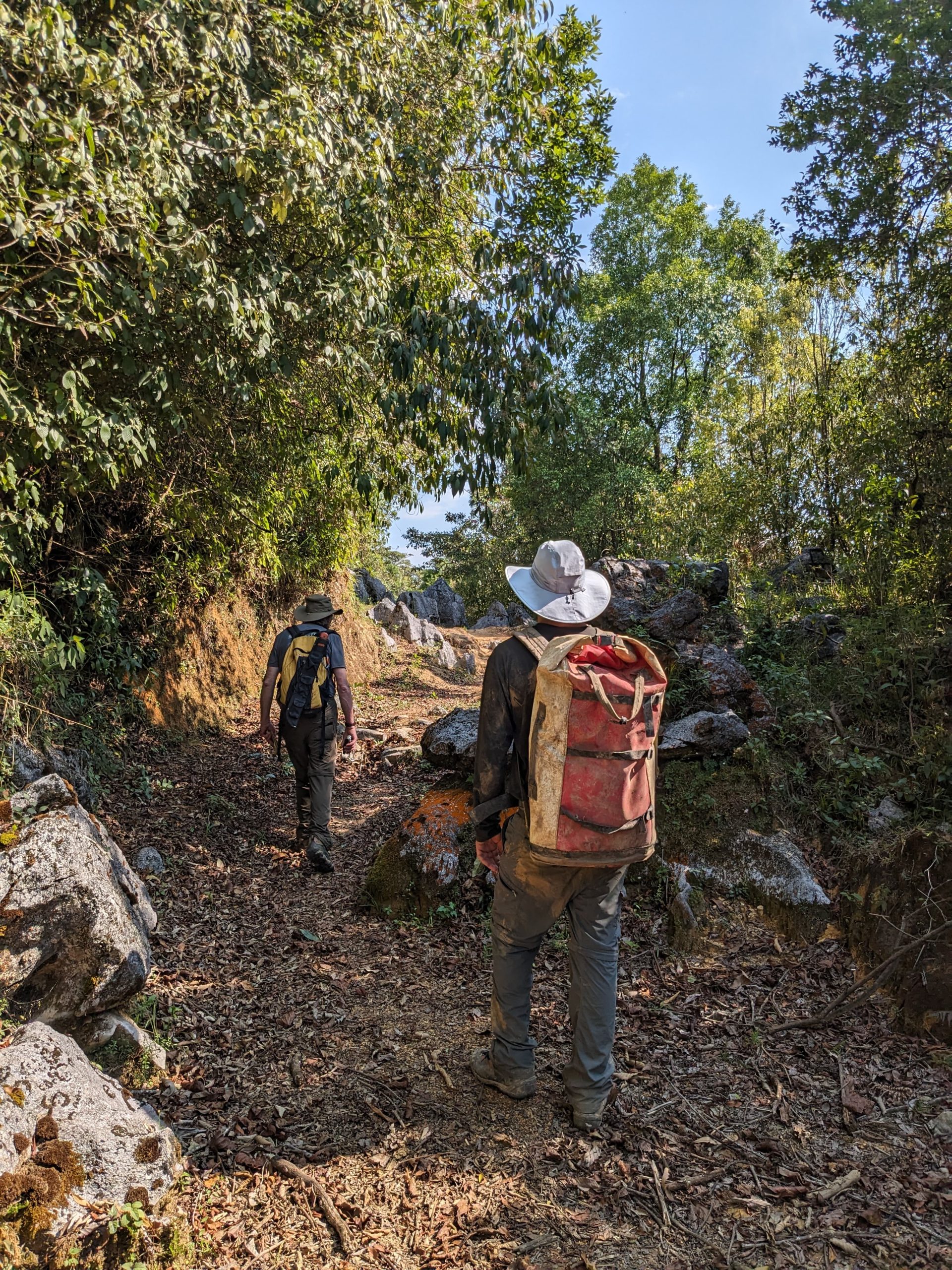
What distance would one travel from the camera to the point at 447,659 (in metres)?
16.3

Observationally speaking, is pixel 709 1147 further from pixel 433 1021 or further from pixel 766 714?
pixel 766 714

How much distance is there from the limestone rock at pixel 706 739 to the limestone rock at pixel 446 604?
18.6 meters

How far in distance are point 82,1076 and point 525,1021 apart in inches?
71.9

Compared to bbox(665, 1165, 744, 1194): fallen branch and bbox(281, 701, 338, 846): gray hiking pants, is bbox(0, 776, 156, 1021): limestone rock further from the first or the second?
bbox(665, 1165, 744, 1194): fallen branch

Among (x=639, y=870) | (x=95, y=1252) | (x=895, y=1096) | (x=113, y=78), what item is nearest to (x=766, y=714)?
(x=639, y=870)

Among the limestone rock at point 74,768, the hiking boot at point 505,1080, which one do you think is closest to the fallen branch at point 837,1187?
the hiking boot at point 505,1080

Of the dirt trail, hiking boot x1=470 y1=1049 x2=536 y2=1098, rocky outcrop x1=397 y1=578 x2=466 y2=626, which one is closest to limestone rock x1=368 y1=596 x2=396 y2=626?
rocky outcrop x1=397 y1=578 x2=466 y2=626

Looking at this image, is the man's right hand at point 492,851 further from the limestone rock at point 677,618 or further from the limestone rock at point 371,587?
the limestone rock at point 371,587

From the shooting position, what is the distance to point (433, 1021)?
13.6 ft

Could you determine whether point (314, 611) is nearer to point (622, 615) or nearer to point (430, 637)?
point (622, 615)

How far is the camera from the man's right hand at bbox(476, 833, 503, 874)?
3502 millimetres

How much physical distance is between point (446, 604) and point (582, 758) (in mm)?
22333

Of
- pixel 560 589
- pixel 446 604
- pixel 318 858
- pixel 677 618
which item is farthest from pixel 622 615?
pixel 446 604

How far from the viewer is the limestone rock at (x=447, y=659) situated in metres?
16.0
